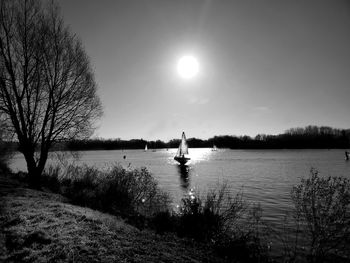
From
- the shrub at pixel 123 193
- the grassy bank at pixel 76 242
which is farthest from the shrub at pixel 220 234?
the shrub at pixel 123 193

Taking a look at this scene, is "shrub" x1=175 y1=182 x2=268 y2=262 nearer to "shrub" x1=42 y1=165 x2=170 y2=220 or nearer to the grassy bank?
the grassy bank

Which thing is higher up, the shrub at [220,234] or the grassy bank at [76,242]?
the grassy bank at [76,242]

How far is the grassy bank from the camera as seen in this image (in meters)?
5.36

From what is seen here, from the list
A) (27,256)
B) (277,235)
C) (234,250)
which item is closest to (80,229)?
(27,256)

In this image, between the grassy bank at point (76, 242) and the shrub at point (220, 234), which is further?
the shrub at point (220, 234)

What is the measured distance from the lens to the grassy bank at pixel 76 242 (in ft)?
17.6

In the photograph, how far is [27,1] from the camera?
1490cm

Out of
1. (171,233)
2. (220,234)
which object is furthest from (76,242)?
(220,234)

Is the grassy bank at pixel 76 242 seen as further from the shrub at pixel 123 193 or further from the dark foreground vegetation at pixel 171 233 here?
the shrub at pixel 123 193

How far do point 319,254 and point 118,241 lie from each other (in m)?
6.66

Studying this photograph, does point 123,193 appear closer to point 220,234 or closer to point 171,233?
point 171,233

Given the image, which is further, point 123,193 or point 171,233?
point 123,193

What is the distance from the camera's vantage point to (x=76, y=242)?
5.97 m

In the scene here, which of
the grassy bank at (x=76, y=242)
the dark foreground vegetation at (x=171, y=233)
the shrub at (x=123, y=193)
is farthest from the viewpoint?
the shrub at (x=123, y=193)
